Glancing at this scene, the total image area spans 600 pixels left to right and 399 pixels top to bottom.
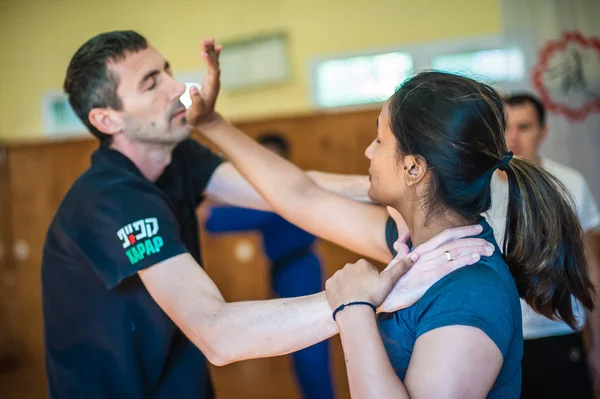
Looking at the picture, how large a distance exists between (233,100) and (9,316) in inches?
111

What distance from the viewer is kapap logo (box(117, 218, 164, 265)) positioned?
4.56 feet

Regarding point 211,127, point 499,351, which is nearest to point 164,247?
point 211,127

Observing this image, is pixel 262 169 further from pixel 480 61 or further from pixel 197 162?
pixel 480 61

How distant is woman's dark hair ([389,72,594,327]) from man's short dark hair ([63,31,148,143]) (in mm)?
787

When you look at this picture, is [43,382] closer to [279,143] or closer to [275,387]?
[275,387]

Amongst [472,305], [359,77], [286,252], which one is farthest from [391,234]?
[359,77]

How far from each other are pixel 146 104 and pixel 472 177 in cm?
90

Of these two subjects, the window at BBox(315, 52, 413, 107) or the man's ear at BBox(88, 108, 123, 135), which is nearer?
the man's ear at BBox(88, 108, 123, 135)

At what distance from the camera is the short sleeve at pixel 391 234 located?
A: 5.09ft

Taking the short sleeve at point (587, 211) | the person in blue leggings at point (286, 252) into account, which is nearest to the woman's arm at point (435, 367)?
the short sleeve at point (587, 211)

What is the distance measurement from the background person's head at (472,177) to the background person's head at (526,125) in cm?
141

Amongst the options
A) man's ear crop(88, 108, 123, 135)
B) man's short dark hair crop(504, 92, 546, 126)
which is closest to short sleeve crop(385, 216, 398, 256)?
man's ear crop(88, 108, 123, 135)

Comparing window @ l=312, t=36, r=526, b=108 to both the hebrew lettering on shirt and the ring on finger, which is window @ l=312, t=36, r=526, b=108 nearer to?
the hebrew lettering on shirt

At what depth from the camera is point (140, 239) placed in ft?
4.59
